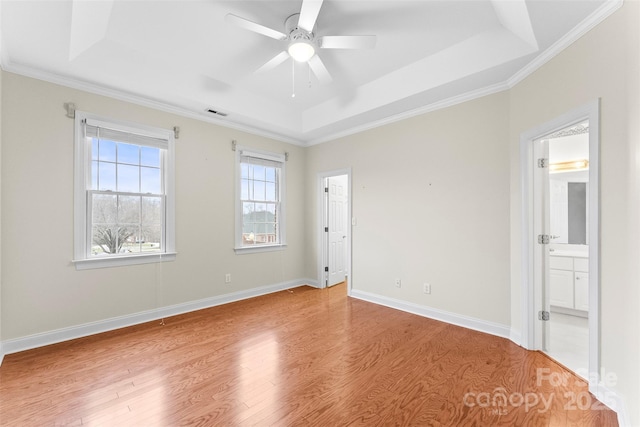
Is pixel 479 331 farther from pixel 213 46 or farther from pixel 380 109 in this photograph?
pixel 213 46

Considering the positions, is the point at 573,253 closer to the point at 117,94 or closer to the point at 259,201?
the point at 259,201

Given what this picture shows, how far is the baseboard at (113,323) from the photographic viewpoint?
2653 millimetres

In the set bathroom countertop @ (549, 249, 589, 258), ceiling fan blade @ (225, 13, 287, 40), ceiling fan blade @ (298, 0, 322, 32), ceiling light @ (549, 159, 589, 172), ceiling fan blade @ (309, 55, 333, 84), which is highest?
ceiling fan blade @ (298, 0, 322, 32)

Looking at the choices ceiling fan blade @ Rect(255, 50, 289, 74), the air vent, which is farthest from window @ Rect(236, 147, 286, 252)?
ceiling fan blade @ Rect(255, 50, 289, 74)

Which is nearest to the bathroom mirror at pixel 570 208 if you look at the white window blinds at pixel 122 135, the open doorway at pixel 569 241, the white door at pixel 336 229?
the open doorway at pixel 569 241

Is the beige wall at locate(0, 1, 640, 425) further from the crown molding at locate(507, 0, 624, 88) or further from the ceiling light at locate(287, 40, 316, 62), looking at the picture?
the ceiling light at locate(287, 40, 316, 62)

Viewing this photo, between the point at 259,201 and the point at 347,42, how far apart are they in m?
2.99

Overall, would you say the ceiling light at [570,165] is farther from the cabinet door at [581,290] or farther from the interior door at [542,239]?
the interior door at [542,239]

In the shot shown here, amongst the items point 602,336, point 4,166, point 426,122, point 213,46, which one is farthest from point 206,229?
point 602,336

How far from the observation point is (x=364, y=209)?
4348 mm

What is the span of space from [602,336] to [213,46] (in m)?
4.15

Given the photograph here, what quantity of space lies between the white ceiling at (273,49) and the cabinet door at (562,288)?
263cm

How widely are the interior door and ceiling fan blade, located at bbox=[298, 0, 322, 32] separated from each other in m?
2.38

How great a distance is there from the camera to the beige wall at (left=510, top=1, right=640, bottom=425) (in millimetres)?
1677
